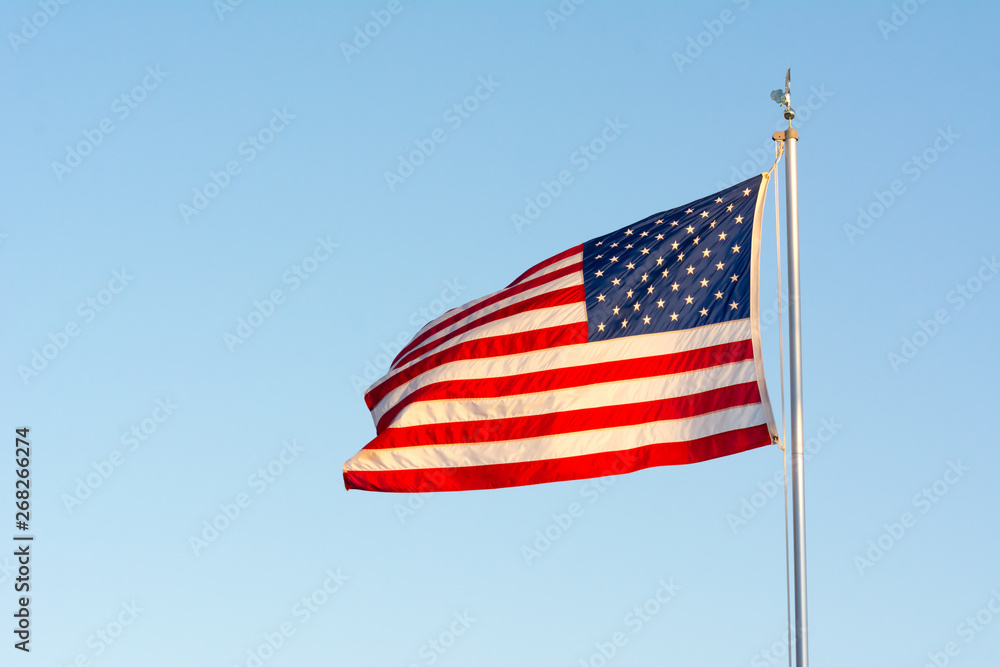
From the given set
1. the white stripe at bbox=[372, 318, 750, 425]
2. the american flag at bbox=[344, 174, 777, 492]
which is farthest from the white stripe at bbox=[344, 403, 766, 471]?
the white stripe at bbox=[372, 318, 750, 425]

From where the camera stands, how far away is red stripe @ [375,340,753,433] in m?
17.4

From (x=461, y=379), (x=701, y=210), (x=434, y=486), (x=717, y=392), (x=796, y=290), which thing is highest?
(x=701, y=210)

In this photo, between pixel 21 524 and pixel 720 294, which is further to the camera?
pixel 21 524

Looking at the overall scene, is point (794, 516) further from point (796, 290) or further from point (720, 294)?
point (720, 294)

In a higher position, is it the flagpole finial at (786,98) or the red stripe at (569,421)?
the flagpole finial at (786,98)

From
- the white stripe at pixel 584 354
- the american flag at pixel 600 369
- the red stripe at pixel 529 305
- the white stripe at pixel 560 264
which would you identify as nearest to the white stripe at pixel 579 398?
the american flag at pixel 600 369

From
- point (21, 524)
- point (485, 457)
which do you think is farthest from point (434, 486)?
Result: point (21, 524)

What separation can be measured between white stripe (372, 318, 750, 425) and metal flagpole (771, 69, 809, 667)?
5.41 ft

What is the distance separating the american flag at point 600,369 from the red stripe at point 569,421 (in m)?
0.02

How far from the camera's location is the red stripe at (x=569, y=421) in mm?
17062

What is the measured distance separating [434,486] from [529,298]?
3.40 meters

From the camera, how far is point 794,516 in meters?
14.9

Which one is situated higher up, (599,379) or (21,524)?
(599,379)

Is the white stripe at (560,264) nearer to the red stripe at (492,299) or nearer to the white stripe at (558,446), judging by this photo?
the red stripe at (492,299)
